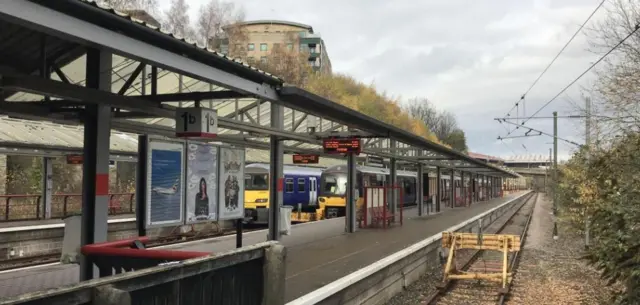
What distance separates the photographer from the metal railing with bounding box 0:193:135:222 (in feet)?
69.1

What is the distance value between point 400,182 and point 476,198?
22.1 m

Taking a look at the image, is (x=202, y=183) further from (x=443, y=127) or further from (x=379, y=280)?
(x=443, y=127)

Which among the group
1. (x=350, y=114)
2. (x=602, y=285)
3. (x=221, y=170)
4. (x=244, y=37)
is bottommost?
(x=602, y=285)

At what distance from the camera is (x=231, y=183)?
413 inches

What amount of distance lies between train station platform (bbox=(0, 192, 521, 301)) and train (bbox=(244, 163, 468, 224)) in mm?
6729

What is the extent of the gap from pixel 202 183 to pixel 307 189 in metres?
21.2

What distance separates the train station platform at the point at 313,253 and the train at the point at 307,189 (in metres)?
6.73

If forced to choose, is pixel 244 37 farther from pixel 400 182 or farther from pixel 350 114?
pixel 350 114

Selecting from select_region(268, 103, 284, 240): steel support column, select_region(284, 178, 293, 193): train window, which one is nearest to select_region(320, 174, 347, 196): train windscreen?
select_region(284, 178, 293, 193): train window

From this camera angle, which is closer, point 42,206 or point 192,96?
point 192,96

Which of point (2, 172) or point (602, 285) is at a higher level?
point (2, 172)

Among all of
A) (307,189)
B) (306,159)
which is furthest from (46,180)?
(307,189)

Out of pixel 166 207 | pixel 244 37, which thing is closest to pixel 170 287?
pixel 166 207

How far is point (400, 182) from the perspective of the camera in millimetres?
34094
